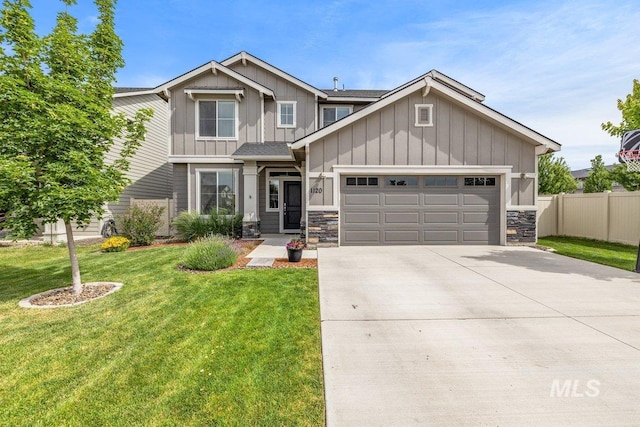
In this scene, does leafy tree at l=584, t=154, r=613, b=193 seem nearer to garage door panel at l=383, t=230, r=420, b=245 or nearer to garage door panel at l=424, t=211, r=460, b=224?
garage door panel at l=424, t=211, r=460, b=224

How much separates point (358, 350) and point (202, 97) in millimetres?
12199

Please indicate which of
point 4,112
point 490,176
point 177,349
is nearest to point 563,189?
point 490,176

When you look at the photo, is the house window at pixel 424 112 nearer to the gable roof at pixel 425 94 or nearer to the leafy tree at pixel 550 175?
the gable roof at pixel 425 94

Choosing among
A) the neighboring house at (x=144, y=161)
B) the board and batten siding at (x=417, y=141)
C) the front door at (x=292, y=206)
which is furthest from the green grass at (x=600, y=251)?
the neighboring house at (x=144, y=161)

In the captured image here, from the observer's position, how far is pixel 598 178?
20.8 metres

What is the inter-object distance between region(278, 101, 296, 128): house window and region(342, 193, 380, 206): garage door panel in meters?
5.29

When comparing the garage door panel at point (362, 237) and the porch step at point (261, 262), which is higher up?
the garage door panel at point (362, 237)

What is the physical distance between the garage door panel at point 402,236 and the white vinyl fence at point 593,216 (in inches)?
285

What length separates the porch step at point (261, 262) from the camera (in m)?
7.22

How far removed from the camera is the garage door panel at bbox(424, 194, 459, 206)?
9.87 m

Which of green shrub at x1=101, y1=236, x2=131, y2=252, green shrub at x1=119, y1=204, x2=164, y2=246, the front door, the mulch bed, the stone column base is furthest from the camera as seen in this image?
the front door

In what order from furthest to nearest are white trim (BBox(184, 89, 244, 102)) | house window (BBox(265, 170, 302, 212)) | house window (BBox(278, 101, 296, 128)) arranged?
house window (BBox(278, 101, 296, 128))
house window (BBox(265, 170, 302, 212))
white trim (BBox(184, 89, 244, 102))

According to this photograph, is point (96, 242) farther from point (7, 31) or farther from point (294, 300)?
point (294, 300)

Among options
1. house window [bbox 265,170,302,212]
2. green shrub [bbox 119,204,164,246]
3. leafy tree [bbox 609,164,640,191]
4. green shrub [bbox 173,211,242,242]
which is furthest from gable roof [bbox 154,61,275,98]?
leafy tree [bbox 609,164,640,191]
